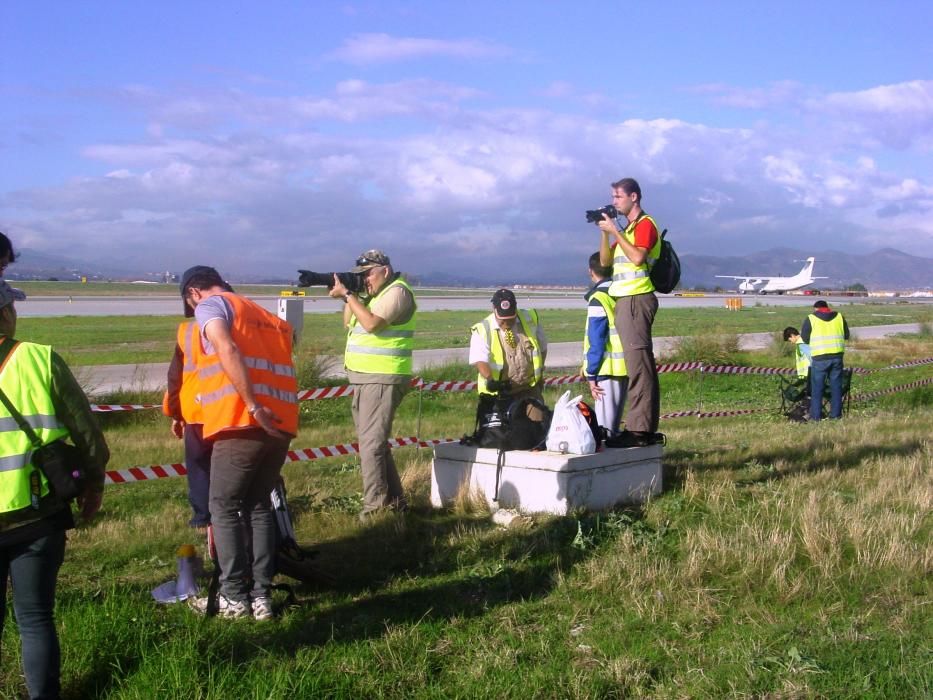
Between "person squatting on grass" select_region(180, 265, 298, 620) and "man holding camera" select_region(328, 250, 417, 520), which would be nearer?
"person squatting on grass" select_region(180, 265, 298, 620)

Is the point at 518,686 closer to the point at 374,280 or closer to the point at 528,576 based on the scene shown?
the point at 528,576

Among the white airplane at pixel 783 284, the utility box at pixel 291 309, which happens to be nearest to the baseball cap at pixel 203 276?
the utility box at pixel 291 309

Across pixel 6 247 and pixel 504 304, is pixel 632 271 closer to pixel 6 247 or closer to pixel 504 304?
pixel 504 304

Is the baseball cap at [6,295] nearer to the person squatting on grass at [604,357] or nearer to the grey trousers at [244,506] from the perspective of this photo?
the grey trousers at [244,506]

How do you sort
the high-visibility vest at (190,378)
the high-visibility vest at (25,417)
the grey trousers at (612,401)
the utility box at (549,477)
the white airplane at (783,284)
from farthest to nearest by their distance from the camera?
1. the white airplane at (783,284)
2. the grey trousers at (612,401)
3. the utility box at (549,477)
4. the high-visibility vest at (190,378)
5. the high-visibility vest at (25,417)

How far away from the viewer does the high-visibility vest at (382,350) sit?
6.77 meters

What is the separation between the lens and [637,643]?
4.49m

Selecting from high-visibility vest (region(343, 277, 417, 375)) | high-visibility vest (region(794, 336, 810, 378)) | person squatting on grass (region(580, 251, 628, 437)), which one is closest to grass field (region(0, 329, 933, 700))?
person squatting on grass (region(580, 251, 628, 437))

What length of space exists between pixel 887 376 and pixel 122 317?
31.8m

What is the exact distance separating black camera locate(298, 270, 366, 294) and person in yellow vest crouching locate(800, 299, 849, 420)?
955cm

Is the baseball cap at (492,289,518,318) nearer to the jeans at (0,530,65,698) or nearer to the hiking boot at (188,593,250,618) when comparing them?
the hiking boot at (188,593,250,618)

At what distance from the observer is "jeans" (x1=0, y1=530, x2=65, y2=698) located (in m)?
3.65

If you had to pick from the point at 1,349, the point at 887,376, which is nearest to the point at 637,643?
the point at 1,349

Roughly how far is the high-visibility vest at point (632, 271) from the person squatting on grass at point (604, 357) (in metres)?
0.61
